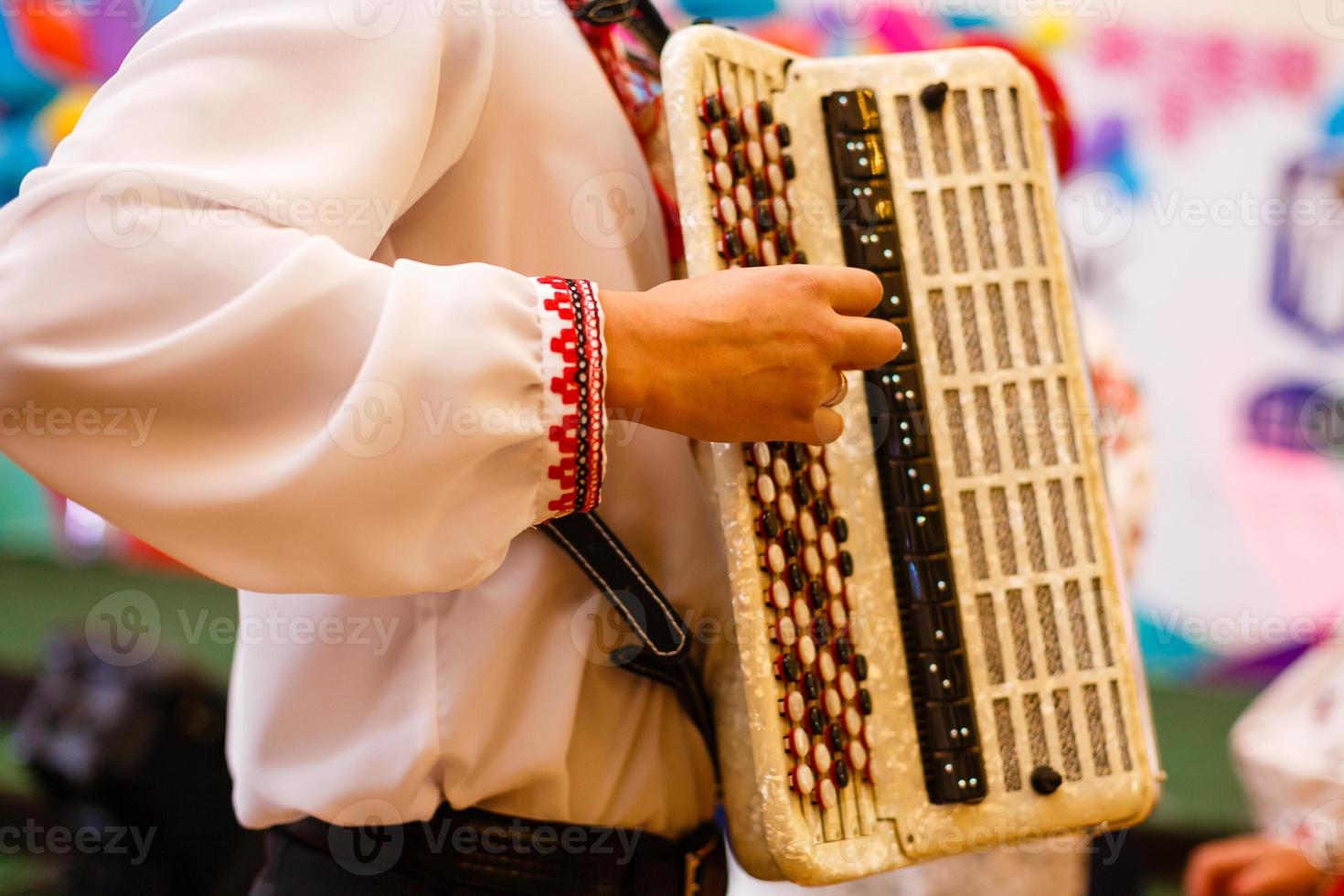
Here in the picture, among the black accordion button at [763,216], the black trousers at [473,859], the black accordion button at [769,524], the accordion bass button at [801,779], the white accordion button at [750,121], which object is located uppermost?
→ the white accordion button at [750,121]

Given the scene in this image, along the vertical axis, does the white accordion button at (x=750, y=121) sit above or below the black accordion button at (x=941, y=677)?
above

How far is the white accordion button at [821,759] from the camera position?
2.69 ft

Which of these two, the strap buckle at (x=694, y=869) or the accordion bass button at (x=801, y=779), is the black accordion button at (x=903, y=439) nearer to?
the accordion bass button at (x=801, y=779)

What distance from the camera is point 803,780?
0.81m

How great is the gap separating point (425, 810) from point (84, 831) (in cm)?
163

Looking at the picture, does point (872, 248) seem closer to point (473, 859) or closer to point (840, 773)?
point (840, 773)

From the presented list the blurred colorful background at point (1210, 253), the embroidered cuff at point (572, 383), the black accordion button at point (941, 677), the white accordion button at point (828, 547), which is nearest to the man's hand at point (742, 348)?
the embroidered cuff at point (572, 383)

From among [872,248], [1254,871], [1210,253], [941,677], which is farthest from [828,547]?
[1210,253]

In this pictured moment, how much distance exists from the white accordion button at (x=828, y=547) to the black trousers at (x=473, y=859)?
0.26 meters

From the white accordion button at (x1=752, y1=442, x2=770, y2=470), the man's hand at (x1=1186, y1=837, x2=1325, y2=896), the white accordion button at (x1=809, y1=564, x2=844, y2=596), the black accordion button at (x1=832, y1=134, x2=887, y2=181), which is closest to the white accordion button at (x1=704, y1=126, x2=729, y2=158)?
the black accordion button at (x1=832, y1=134, x2=887, y2=181)

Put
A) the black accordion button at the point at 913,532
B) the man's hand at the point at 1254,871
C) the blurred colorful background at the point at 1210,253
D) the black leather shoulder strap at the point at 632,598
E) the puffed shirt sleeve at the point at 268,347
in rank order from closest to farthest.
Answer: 1. the puffed shirt sleeve at the point at 268,347
2. the black leather shoulder strap at the point at 632,598
3. the black accordion button at the point at 913,532
4. the man's hand at the point at 1254,871
5. the blurred colorful background at the point at 1210,253

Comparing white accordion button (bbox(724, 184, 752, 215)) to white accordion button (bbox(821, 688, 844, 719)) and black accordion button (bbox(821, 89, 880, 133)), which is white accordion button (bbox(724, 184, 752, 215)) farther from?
white accordion button (bbox(821, 688, 844, 719))

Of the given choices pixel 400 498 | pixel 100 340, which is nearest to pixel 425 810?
pixel 400 498

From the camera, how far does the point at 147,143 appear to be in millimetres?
617
